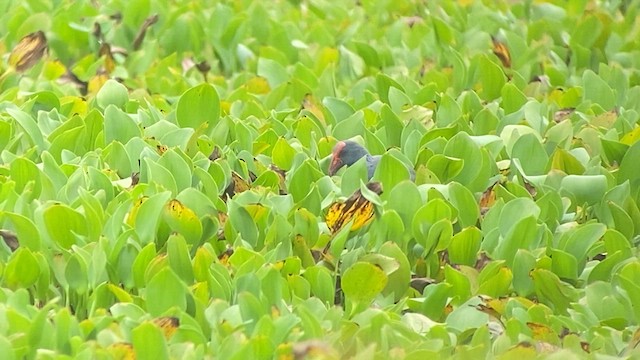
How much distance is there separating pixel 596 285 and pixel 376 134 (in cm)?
113

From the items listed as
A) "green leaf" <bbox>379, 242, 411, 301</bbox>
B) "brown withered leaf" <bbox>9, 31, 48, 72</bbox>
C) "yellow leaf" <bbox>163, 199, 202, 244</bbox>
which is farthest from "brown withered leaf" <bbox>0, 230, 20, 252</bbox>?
"brown withered leaf" <bbox>9, 31, 48, 72</bbox>

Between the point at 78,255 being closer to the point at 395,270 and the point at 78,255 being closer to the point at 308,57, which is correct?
the point at 395,270

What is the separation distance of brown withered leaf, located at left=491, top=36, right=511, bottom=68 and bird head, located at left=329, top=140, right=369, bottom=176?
1318 millimetres

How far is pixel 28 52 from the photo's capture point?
416 cm

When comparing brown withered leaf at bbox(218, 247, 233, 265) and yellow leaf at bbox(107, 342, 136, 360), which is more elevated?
yellow leaf at bbox(107, 342, 136, 360)

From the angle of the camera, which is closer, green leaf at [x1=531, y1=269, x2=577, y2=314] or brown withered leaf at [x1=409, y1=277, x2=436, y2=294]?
green leaf at [x1=531, y1=269, x2=577, y2=314]

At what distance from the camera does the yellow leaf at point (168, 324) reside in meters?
2.29

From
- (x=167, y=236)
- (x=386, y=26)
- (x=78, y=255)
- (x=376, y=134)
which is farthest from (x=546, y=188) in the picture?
(x=386, y=26)

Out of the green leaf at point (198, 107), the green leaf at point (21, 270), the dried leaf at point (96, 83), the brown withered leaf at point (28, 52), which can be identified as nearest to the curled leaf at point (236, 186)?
the green leaf at point (198, 107)

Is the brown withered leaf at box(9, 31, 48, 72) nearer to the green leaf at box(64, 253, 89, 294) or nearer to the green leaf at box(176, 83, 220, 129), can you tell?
the green leaf at box(176, 83, 220, 129)

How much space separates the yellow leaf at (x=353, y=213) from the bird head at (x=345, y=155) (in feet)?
1.33

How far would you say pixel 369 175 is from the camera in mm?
3215

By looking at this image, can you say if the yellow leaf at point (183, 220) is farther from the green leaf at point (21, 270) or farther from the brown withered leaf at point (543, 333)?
the brown withered leaf at point (543, 333)

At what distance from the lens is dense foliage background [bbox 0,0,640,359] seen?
7.86ft
